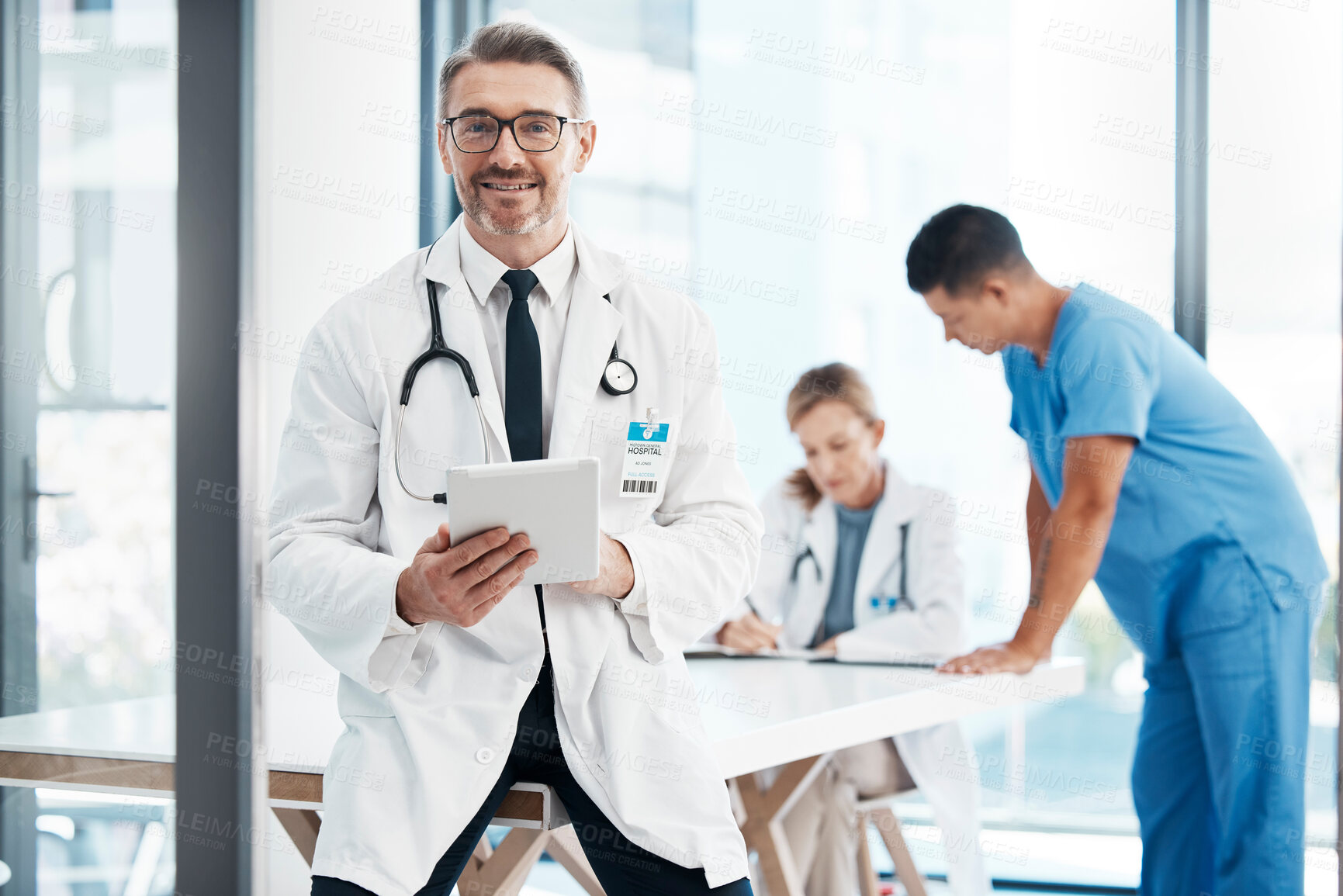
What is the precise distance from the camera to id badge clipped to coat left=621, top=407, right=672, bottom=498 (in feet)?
3.78

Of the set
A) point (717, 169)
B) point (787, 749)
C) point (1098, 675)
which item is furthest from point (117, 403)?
point (1098, 675)

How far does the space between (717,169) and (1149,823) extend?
2128 mm

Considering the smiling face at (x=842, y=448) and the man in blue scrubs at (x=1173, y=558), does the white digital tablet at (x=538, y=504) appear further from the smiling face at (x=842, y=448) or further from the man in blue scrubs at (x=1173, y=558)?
the smiling face at (x=842, y=448)

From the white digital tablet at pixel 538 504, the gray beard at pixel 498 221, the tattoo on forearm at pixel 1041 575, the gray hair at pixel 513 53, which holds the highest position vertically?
the gray hair at pixel 513 53

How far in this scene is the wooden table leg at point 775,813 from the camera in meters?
1.86

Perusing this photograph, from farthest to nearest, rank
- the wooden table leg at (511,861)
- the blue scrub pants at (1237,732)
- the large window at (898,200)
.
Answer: the large window at (898,200)
the blue scrub pants at (1237,732)
the wooden table leg at (511,861)

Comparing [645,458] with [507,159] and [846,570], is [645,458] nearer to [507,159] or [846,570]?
[507,159]

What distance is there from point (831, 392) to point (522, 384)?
1.57 m

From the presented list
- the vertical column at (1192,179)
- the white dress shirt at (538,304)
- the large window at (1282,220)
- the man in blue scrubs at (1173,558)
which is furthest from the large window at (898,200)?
the white dress shirt at (538,304)

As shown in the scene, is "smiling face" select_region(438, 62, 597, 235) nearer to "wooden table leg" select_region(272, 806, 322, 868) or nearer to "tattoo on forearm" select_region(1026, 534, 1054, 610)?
"wooden table leg" select_region(272, 806, 322, 868)

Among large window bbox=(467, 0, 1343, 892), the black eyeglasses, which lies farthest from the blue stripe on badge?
large window bbox=(467, 0, 1343, 892)

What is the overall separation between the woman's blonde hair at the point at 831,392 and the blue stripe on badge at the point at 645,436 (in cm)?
147

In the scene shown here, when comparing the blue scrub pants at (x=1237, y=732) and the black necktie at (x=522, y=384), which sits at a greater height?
the black necktie at (x=522, y=384)

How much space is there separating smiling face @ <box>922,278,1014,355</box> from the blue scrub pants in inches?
24.9
